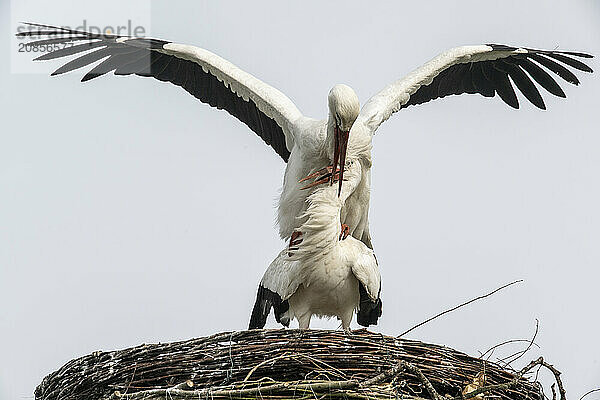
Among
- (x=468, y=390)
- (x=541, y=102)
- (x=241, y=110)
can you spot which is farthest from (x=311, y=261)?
(x=541, y=102)

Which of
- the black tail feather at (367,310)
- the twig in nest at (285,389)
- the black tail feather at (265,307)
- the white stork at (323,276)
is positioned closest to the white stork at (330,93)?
the white stork at (323,276)

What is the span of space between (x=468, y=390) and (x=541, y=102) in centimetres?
249

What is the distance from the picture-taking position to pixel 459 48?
16.5ft

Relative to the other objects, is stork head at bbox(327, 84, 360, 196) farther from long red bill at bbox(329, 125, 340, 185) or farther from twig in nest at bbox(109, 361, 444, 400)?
twig in nest at bbox(109, 361, 444, 400)

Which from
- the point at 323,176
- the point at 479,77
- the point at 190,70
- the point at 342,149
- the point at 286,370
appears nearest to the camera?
the point at 286,370

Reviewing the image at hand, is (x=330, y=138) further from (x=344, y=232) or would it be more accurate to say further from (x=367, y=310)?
(x=367, y=310)

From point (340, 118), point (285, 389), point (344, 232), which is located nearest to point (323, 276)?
point (344, 232)

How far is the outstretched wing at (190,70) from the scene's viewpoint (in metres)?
4.72

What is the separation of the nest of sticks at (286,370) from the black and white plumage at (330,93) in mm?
795

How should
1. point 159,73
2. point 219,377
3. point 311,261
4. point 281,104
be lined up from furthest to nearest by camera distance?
point 159,73 → point 281,104 → point 311,261 → point 219,377

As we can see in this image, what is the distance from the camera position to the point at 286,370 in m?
3.28

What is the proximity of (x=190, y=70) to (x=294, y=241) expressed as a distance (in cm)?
147

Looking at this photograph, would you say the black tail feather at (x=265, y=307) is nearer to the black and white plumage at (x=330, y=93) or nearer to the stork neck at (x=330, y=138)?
the black and white plumage at (x=330, y=93)

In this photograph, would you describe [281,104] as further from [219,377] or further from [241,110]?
[219,377]
